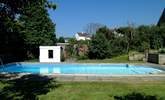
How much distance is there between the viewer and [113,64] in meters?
24.2

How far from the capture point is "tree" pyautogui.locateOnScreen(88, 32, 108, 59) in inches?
1189

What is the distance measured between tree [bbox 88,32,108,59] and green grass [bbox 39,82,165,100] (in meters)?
18.7

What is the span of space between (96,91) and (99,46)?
20570 mm

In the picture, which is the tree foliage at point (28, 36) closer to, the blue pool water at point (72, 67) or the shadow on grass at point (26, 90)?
the blue pool water at point (72, 67)

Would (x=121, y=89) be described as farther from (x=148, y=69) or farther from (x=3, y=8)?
(x=148, y=69)

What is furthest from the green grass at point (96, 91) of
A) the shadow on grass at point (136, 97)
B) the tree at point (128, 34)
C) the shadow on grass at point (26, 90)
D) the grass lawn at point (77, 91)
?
the tree at point (128, 34)

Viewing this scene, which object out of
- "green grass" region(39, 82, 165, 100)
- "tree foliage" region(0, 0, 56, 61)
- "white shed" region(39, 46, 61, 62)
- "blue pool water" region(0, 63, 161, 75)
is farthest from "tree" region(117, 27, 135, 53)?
"green grass" region(39, 82, 165, 100)

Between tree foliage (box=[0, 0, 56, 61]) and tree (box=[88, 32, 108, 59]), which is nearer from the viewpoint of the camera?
tree foliage (box=[0, 0, 56, 61])

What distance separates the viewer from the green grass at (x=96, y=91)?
28.8 feet

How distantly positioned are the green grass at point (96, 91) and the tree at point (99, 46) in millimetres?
18732

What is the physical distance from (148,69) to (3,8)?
15265 millimetres

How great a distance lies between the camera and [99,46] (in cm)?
3027

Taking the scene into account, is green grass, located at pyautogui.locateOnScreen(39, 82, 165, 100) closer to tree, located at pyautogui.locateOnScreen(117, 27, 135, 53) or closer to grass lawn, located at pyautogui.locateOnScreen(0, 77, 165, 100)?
grass lawn, located at pyautogui.locateOnScreen(0, 77, 165, 100)

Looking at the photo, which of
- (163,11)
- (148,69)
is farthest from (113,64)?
(163,11)
